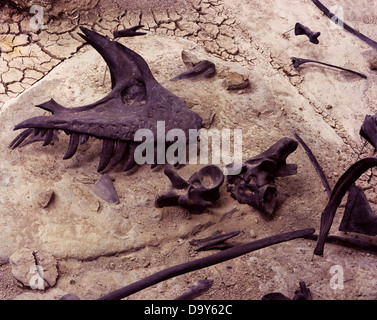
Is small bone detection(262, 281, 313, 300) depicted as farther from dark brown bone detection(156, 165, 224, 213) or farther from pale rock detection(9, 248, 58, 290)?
pale rock detection(9, 248, 58, 290)

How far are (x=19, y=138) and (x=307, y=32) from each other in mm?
2230

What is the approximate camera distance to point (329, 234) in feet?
7.55

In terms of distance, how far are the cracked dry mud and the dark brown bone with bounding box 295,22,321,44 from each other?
10cm

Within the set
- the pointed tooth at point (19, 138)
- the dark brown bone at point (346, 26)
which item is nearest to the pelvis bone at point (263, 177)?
the pointed tooth at point (19, 138)

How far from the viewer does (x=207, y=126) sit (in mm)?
2773

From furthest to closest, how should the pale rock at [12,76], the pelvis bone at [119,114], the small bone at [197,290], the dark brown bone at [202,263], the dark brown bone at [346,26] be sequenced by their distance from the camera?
the dark brown bone at [346,26]
the pale rock at [12,76]
the pelvis bone at [119,114]
the small bone at [197,290]
the dark brown bone at [202,263]

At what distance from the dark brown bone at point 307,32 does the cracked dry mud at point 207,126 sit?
10 centimetres

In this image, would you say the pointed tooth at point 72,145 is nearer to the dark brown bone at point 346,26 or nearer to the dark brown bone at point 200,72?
the dark brown bone at point 200,72

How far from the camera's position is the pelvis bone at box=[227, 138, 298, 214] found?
2343 millimetres

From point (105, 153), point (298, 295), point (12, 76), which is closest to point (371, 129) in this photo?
point (298, 295)

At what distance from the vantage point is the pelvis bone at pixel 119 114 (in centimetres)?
248

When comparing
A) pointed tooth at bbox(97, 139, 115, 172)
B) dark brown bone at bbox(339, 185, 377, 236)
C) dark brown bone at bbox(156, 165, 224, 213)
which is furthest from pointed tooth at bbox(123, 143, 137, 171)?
dark brown bone at bbox(339, 185, 377, 236)

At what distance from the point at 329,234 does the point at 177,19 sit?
7.11 feet
